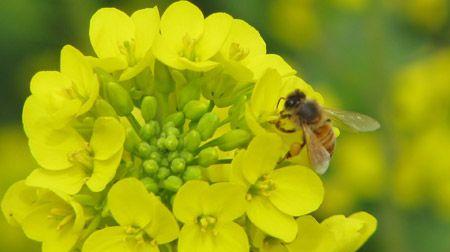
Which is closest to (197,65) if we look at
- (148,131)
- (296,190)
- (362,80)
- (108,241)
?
(148,131)

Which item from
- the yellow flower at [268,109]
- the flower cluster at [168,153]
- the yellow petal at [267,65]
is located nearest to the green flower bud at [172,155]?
the flower cluster at [168,153]

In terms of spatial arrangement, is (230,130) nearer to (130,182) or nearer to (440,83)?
(130,182)

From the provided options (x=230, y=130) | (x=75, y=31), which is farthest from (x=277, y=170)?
(x=75, y=31)

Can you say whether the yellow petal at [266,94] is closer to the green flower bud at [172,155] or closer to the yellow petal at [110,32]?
the green flower bud at [172,155]

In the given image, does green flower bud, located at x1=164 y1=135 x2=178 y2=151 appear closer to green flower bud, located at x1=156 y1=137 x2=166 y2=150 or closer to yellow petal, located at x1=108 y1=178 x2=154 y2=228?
green flower bud, located at x1=156 y1=137 x2=166 y2=150

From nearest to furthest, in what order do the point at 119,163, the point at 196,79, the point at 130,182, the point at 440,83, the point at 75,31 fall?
the point at 130,182
the point at 119,163
the point at 196,79
the point at 75,31
the point at 440,83
